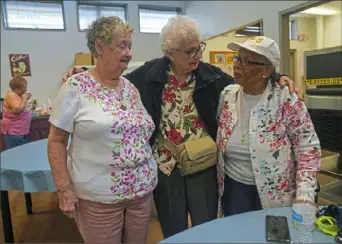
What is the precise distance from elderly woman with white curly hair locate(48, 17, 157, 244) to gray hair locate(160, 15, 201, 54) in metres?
0.21

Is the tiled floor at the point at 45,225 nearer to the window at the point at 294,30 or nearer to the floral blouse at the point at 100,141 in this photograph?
the floral blouse at the point at 100,141

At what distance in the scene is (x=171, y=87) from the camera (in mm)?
1440

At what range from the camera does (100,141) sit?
118 cm

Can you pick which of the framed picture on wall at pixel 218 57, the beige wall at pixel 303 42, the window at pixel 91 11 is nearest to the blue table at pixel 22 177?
the framed picture on wall at pixel 218 57

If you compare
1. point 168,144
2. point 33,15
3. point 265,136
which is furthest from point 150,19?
point 265,136

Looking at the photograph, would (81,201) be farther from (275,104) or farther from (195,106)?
(275,104)

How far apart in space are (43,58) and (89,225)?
5050 millimetres

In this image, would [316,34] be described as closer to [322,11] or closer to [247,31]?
[322,11]

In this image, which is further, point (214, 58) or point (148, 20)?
point (148, 20)

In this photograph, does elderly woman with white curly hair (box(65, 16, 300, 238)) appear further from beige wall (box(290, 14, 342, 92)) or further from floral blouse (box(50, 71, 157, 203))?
beige wall (box(290, 14, 342, 92))

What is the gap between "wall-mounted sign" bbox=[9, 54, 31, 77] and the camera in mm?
5438

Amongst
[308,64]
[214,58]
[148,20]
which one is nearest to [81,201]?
[308,64]

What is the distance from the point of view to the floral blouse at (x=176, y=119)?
143 centimetres

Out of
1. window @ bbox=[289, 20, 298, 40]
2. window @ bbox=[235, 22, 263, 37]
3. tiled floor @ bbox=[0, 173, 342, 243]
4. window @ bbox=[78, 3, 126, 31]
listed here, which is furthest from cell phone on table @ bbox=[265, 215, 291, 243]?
window @ bbox=[289, 20, 298, 40]
